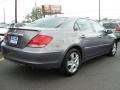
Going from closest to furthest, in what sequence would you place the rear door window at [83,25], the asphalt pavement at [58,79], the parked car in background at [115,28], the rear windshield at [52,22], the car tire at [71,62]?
the asphalt pavement at [58,79]
the car tire at [71,62]
the rear windshield at [52,22]
the rear door window at [83,25]
the parked car in background at [115,28]

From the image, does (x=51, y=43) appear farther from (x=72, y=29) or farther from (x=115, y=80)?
(x=115, y=80)

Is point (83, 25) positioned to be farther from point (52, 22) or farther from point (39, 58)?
point (39, 58)

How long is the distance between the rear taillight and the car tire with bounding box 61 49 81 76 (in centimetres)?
67

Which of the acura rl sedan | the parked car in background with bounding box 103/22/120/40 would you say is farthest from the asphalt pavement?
the parked car in background with bounding box 103/22/120/40

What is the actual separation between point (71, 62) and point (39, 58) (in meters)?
1.07

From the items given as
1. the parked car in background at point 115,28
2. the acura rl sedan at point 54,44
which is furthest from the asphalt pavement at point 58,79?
the parked car in background at point 115,28

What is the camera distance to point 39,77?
5180mm

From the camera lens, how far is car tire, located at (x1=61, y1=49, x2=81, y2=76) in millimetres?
5086

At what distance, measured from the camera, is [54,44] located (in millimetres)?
4758

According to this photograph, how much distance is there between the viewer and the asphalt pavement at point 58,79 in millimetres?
4555

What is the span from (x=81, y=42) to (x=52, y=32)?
1030mm

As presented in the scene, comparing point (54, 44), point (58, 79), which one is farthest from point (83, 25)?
point (58, 79)

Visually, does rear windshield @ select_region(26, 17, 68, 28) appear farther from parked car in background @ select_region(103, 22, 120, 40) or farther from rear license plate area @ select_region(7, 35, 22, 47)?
parked car in background @ select_region(103, 22, 120, 40)

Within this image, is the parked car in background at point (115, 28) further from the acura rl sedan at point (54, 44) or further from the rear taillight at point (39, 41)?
the rear taillight at point (39, 41)
